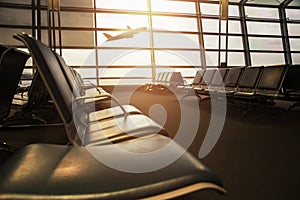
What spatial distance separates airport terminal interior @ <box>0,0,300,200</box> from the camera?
0.78 meters

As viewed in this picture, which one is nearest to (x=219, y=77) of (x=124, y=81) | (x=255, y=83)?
(x=255, y=83)

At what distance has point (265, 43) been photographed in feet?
36.8

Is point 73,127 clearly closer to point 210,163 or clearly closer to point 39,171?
point 39,171

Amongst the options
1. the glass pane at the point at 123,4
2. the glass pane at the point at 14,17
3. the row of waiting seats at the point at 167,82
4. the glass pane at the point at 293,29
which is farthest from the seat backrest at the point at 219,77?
the glass pane at the point at 293,29

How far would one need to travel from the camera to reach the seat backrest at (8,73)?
74.7 inches

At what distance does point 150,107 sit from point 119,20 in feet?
19.2

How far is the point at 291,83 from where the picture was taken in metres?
4.50

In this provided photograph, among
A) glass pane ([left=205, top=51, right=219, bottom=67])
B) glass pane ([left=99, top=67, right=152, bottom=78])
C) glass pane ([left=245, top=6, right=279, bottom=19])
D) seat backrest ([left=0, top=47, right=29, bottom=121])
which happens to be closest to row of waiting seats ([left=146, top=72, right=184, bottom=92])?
glass pane ([left=99, top=67, right=152, bottom=78])

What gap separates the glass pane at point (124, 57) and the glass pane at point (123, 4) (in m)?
1.64

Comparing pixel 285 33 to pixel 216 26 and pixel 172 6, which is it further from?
pixel 172 6

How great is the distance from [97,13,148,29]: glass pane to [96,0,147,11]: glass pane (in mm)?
321

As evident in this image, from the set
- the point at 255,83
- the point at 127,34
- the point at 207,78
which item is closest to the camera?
the point at 255,83

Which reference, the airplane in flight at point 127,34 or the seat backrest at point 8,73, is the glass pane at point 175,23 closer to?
the airplane in flight at point 127,34

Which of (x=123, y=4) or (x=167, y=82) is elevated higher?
(x=123, y=4)
